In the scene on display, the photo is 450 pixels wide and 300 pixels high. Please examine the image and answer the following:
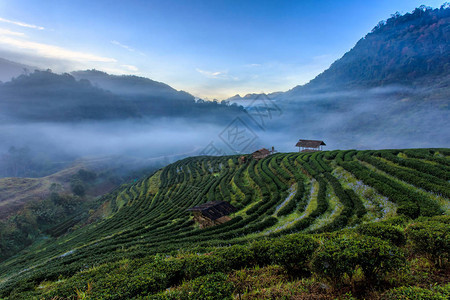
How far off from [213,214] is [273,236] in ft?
36.9

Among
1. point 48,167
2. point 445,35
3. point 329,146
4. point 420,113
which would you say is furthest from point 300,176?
point 445,35

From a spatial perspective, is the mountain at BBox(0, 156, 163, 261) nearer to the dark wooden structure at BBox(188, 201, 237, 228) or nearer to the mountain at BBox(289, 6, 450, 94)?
the dark wooden structure at BBox(188, 201, 237, 228)

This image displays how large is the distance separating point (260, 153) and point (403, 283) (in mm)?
54268

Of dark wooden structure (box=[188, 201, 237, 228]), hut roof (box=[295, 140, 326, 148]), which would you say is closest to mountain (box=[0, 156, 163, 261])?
dark wooden structure (box=[188, 201, 237, 228])

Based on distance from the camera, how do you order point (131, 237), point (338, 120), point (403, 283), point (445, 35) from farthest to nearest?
point (338, 120)
point (445, 35)
point (131, 237)
point (403, 283)

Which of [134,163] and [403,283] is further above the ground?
[403,283]

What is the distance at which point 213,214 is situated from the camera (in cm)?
2698

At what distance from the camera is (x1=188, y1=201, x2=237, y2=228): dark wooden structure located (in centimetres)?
2602

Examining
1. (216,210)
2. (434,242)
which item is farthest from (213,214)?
(434,242)

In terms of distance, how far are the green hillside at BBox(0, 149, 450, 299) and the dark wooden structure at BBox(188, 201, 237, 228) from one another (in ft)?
4.08

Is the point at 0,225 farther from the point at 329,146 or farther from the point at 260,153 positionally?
the point at 329,146

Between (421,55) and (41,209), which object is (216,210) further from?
(421,55)

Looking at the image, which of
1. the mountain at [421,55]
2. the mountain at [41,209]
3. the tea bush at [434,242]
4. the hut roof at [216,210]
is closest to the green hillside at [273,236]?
the tea bush at [434,242]

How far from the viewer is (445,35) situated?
567ft
